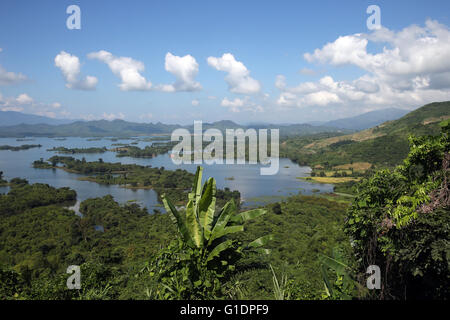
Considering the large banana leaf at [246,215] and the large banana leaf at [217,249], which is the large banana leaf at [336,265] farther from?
Result: the large banana leaf at [217,249]

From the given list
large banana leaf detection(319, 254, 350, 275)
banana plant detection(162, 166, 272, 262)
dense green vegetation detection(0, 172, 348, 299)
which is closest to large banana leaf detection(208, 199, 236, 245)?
banana plant detection(162, 166, 272, 262)

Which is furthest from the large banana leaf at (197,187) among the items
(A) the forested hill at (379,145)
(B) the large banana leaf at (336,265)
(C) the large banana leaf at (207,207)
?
(A) the forested hill at (379,145)

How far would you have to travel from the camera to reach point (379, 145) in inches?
2429

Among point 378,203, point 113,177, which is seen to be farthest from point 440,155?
point 113,177

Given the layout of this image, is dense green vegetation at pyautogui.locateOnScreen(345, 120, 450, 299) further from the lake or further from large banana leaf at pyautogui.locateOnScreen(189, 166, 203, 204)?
the lake

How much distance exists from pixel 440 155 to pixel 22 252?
23.1 meters

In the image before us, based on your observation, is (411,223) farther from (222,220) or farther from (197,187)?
(197,187)

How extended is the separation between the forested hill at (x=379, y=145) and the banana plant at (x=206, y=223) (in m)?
42.0

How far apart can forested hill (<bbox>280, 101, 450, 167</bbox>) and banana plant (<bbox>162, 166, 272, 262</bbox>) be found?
4204 cm

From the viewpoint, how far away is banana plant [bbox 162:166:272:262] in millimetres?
3566

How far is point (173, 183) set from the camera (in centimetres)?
4656

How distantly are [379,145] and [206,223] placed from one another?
6753cm
